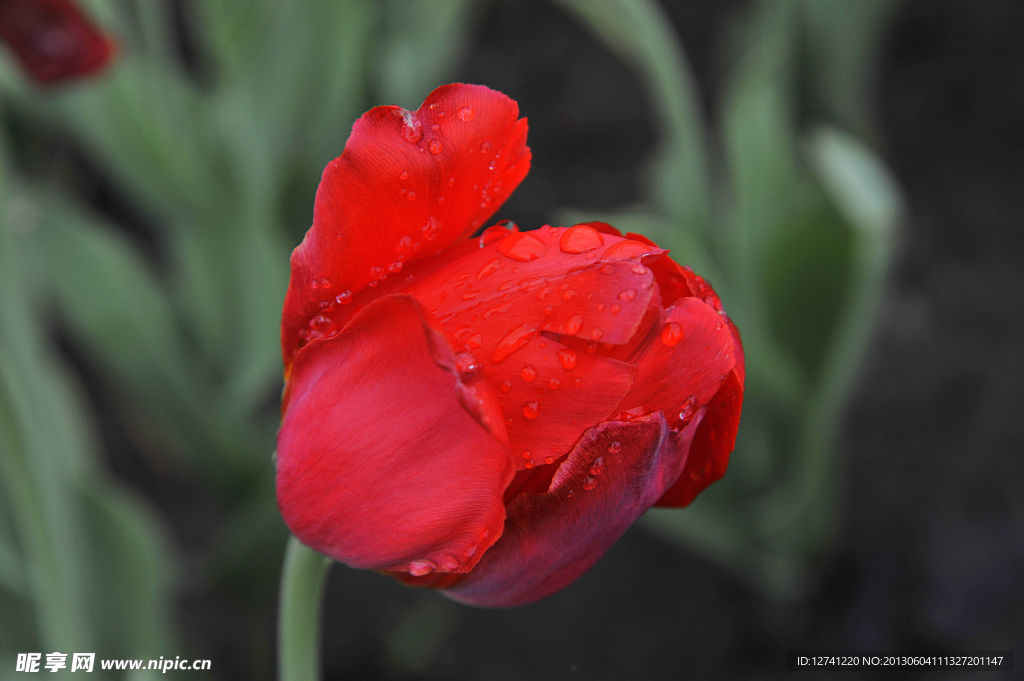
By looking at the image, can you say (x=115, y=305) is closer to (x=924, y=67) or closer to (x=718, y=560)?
(x=718, y=560)

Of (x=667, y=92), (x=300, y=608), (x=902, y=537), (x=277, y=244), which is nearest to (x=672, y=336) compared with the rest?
(x=300, y=608)

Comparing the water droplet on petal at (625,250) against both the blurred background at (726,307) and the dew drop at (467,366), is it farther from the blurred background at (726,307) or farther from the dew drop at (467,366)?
the blurred background at (726,307)

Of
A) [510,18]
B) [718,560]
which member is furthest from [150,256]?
[718,560]

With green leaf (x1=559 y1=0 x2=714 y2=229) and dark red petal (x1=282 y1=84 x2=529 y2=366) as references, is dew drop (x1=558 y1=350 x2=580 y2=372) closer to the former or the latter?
dark red petal (x1=282 y1=84 x2=529 y2=366)

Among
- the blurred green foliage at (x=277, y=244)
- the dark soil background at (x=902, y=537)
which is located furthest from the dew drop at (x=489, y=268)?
the dark soil background at (x=902, y=537)

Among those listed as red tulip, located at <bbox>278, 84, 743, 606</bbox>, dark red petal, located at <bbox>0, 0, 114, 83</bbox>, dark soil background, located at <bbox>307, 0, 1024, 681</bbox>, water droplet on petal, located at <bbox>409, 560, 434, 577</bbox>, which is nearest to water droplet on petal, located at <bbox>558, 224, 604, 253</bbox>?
red tulip, located at <bbox>278, 84, 743, 606</bbox>

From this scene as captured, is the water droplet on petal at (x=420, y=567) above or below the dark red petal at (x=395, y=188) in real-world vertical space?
below
